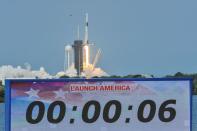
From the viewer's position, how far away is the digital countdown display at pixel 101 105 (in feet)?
20.5

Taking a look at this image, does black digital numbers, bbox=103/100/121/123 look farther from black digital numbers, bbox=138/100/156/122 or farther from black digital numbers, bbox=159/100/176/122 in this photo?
black digital numbers, bbox=159/100/176/122

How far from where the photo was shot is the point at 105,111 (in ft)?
20.9

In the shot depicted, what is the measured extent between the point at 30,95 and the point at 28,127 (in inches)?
14.2

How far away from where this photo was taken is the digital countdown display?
245 inches

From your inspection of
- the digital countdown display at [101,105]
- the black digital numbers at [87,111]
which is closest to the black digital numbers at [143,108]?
the digital countdown display at [101,105]

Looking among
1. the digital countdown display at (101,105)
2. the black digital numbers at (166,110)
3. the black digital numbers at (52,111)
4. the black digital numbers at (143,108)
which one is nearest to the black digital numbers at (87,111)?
the digital countdown display at (101,105)

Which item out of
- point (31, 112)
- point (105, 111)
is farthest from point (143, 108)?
point (31, 112)

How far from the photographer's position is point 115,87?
6.27 metres

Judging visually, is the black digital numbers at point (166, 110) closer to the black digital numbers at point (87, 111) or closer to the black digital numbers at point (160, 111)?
the black digital numbers at point (160, 111)

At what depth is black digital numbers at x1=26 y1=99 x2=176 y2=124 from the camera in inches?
247

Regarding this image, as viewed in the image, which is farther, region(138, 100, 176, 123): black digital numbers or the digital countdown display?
region(138, 100, 176, 123): black digital numbers

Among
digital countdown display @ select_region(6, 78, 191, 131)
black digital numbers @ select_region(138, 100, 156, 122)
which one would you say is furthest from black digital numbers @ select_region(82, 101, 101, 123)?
black digital numbers @ select_region(138, 100, 156, 122)

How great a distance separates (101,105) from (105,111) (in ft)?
0.28

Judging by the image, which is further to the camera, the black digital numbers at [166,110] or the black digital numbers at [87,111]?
the black digital numbers at [166,110]
